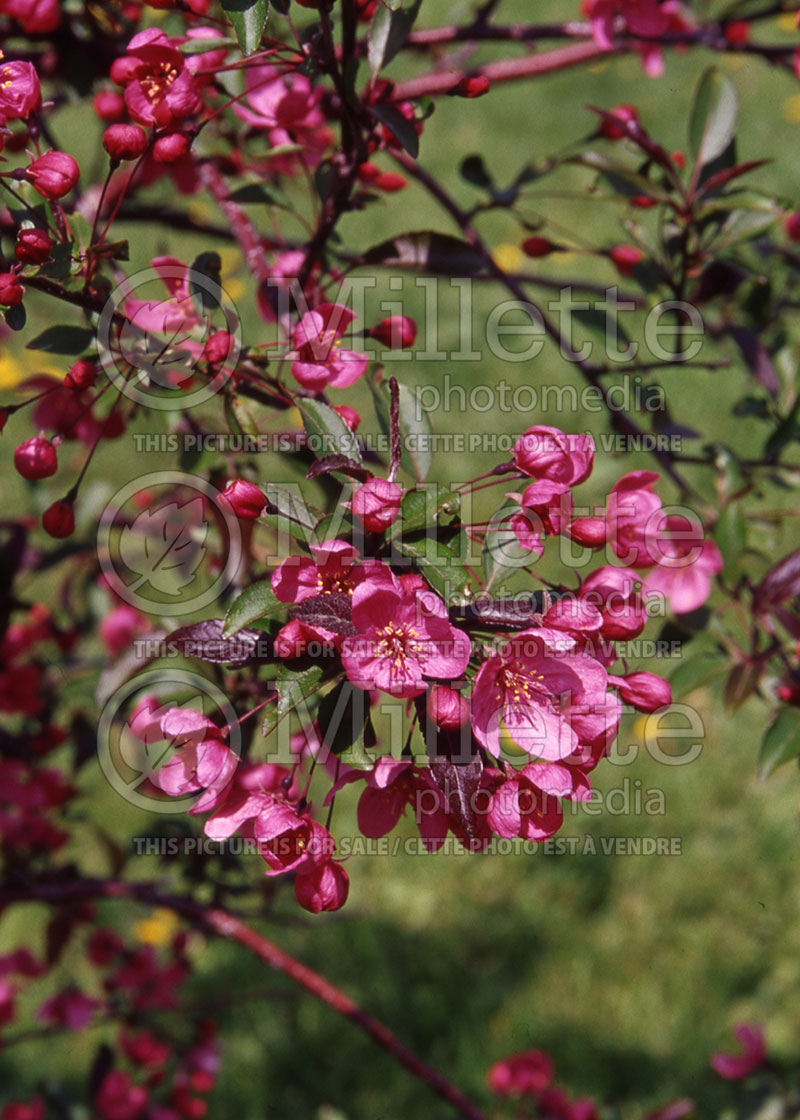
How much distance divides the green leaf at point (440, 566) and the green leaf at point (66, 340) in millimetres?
430

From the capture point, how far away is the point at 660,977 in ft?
8.37

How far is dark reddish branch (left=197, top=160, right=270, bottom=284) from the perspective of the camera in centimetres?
140

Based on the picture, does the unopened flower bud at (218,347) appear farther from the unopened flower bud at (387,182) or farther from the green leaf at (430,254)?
the unopened flower bud at (387,182)

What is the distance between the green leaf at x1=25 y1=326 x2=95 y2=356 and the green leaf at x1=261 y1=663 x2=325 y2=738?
45 centimetres

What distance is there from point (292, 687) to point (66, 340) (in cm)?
49

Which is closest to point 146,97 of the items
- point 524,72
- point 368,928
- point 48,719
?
point 524,72

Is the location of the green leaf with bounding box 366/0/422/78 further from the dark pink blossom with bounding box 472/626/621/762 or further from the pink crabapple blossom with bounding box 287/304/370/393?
the dark pink blossom with bounding box 472/626/621/762

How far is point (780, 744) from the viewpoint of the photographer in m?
1.25

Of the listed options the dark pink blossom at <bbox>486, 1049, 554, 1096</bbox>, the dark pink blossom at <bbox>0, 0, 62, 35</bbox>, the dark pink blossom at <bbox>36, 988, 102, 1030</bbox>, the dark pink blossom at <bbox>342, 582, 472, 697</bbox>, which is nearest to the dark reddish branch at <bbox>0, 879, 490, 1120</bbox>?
the dark pink blossom at <bbox>486, 1049, 554, 1096</bbox>

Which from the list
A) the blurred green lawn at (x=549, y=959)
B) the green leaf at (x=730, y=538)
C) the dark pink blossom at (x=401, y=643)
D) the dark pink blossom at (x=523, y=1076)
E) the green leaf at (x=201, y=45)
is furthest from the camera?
the blurred green lawn at (x=549, y=959)

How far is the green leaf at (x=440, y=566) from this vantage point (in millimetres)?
931

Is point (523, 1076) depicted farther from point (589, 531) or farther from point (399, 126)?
point (399, 126)

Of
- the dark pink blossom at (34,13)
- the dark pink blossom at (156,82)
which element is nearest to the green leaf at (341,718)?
the dark pink blossom at (156,82)

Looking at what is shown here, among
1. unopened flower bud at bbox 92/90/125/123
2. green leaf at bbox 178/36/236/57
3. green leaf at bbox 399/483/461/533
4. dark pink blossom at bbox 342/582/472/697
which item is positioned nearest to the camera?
dark pink blossom at bbox 342/582/472/697
